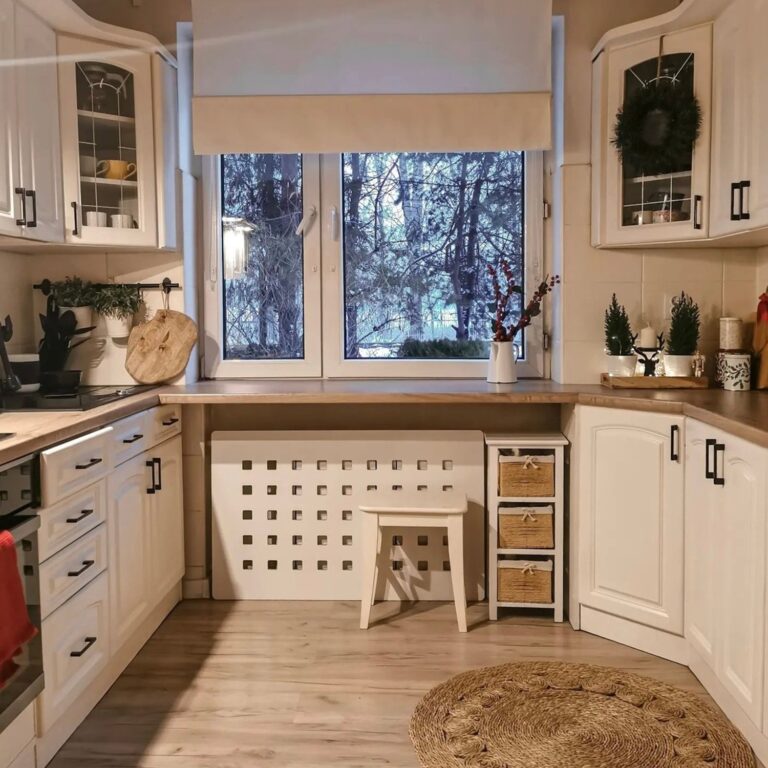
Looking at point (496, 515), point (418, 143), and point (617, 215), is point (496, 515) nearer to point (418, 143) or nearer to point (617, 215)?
point (617, 215)

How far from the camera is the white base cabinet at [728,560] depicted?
6.52ft

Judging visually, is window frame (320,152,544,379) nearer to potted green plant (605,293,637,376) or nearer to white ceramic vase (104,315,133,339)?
potted green plant (605,293,637,376)

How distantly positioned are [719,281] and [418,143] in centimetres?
131

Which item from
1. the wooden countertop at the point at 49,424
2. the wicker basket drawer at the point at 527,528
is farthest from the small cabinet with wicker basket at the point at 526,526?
the wooden countertop at the point at 49,424

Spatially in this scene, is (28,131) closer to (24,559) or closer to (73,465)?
(73,465)

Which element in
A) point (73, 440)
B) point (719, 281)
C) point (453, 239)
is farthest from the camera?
point (453, 239)

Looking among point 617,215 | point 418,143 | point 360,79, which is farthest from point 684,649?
point 360,79

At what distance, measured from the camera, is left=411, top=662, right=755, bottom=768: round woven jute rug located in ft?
6.78

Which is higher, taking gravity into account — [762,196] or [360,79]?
[360,79]

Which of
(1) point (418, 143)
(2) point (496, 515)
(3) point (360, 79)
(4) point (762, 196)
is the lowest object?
(2) point (496, 515)

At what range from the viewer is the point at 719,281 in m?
3.19

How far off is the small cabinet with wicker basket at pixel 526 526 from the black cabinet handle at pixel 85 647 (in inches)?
56.3

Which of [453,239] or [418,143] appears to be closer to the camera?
[418,143]

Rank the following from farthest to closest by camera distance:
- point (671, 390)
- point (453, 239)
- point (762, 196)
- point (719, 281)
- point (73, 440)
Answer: point (453, 239), point (719, 281), point (671, 390), point (762, 196), point (73, 440)
